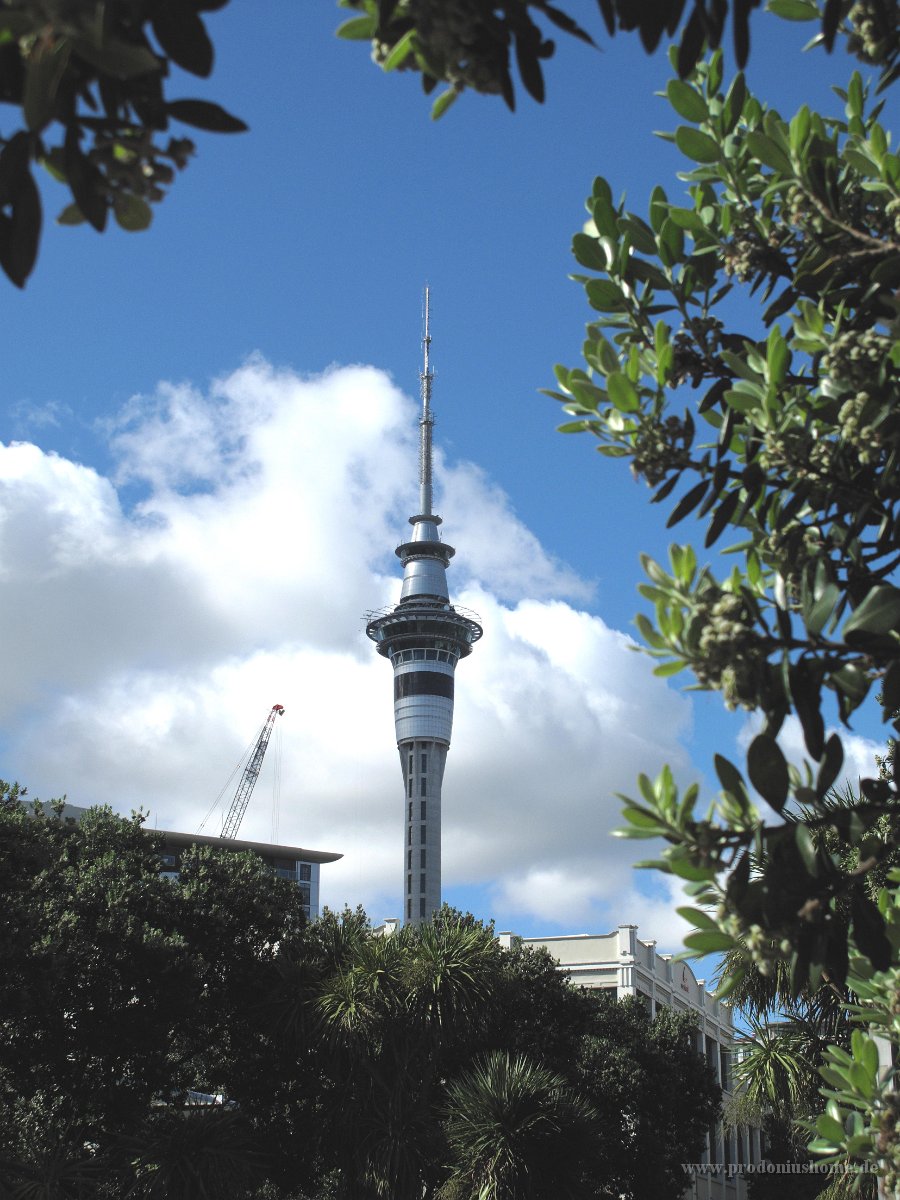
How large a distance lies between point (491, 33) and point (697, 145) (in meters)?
2.31

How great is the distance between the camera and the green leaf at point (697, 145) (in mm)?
4953

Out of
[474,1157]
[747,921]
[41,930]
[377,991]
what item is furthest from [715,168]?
[41,930]

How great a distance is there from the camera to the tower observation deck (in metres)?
111

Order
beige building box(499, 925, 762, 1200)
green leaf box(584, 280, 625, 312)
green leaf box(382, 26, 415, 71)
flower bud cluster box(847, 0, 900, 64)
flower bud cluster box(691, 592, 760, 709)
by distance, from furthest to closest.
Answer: beige building box(499, 925, 762, 1200), green leaf box(584, 280, 625, 312), flower bud cluster box(847, 0, 900, 64), flower bud cluster box(691, 592, 760, 709), green leaf box(382, 26, 415, 71)

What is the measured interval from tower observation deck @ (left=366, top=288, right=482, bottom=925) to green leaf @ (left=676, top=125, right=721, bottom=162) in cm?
10571

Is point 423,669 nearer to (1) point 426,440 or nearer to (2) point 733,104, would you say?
(1) point 426,440

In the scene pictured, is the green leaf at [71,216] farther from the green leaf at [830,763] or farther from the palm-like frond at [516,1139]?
the palm-like frond at [516,1139]

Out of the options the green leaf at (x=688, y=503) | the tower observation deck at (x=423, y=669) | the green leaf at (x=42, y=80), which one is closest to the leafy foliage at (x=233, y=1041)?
the green leaf at (x=688, y=503)

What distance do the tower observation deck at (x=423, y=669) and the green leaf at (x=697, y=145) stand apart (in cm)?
10571


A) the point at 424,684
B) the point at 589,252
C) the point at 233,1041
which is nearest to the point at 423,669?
the point at 424,684

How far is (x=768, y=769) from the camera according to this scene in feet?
11.6

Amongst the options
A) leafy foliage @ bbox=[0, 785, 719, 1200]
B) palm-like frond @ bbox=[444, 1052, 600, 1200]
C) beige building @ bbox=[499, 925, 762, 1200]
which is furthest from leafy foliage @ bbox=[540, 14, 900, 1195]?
beige building @ bbox=[499, 925, 762, 1200]

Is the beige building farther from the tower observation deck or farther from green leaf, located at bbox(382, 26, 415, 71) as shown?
green leaf, located at bbox(382, 26, 415, 71)

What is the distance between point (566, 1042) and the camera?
34.9 metres
